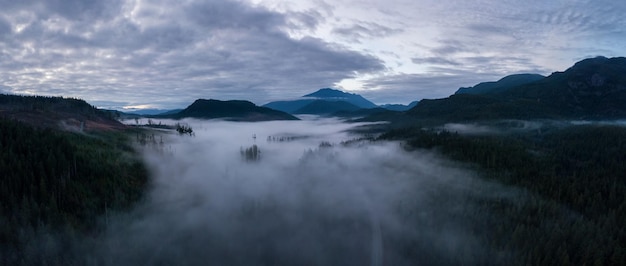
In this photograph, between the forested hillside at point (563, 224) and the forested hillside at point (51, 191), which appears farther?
the forested hillside at point (563, 224)

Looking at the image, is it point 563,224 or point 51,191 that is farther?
point 563,224

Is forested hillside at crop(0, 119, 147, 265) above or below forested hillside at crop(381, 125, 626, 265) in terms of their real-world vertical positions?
above

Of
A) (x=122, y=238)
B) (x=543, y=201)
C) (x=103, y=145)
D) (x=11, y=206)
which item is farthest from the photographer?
(x=103, y=145)

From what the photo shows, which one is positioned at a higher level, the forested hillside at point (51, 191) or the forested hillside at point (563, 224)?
the forested hillside at point (51, 191)

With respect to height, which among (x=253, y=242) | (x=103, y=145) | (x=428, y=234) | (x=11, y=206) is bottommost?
(x=253, y=242)

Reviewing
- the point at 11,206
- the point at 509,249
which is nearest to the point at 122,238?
the point at 11,206

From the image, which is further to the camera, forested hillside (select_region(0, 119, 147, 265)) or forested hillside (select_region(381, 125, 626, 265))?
forested hillside (select_region(381, 125, 626, 265))

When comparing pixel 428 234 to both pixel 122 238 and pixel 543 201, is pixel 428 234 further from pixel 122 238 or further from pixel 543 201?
pixel 122 238

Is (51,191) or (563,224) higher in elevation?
(51,191)
